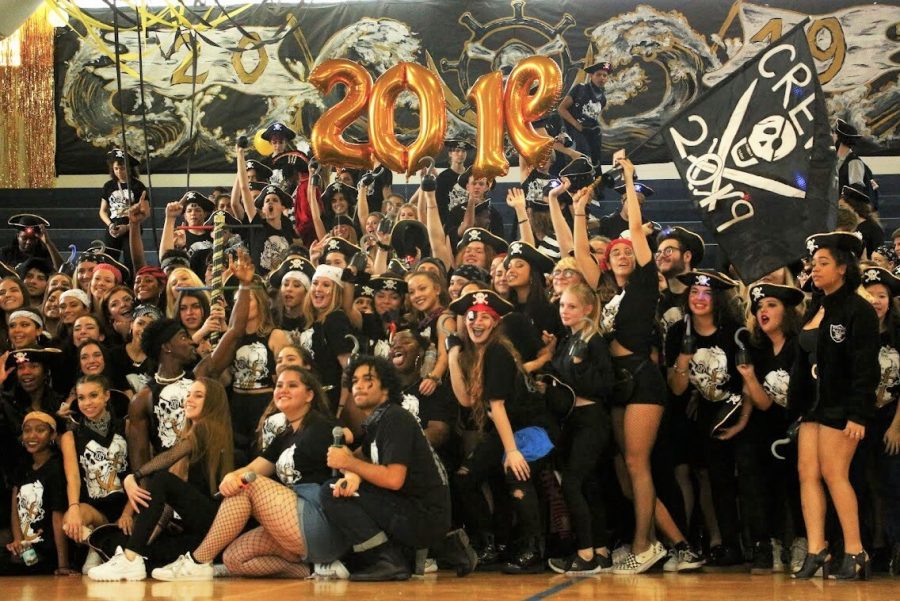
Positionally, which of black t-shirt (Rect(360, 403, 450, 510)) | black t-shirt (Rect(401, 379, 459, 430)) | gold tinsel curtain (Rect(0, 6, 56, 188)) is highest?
gold tinsel curtain (Rect(0, 6, 56, 188))

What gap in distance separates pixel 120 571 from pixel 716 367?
329 centimetres

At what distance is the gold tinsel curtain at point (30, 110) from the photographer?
56.2 feet

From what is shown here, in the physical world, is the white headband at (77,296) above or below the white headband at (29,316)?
above

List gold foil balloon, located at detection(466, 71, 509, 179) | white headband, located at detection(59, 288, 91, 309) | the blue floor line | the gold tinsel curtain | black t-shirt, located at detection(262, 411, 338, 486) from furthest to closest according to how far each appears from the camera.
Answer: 1. the gold tinsel curtain
2. gold foil balloon, located at detection(466, 71, 509, 179)
3. white headband, located at detection(59, 288, 91, 309)
4. black t-shirt, located at detection(262, 411, 338, 486)
5. the blue floor line

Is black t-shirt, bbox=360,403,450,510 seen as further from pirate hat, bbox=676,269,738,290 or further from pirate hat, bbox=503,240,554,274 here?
pirate hat, bbox=676,269,738,290


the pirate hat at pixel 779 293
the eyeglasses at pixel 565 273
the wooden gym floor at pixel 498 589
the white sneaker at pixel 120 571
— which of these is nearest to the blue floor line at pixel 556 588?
the wooden gym floor at pixel 498 589

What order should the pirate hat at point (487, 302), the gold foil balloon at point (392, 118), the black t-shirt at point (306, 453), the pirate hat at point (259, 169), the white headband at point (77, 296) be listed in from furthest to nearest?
the pirate hat at point (259, 169) < the gold foil balloon at point (392, 118) < the white headband at point (77, 296) < the pirate hat at point (487, 302) < the black t-shirt at point (306, 453)

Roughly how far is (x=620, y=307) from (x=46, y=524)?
340 centimetres

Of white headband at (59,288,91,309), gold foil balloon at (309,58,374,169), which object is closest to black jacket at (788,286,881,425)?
gold foil balloon at (309,58,374,169)

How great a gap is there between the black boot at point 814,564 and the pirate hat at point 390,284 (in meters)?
2.84

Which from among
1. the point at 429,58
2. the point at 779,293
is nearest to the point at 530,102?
the point at 779,293

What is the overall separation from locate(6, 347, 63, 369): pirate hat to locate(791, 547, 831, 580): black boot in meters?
4.38

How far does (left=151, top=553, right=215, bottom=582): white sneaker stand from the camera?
7059mm

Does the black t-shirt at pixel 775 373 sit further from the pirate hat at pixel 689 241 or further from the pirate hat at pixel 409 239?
the pirate hat at pixel 409 239
